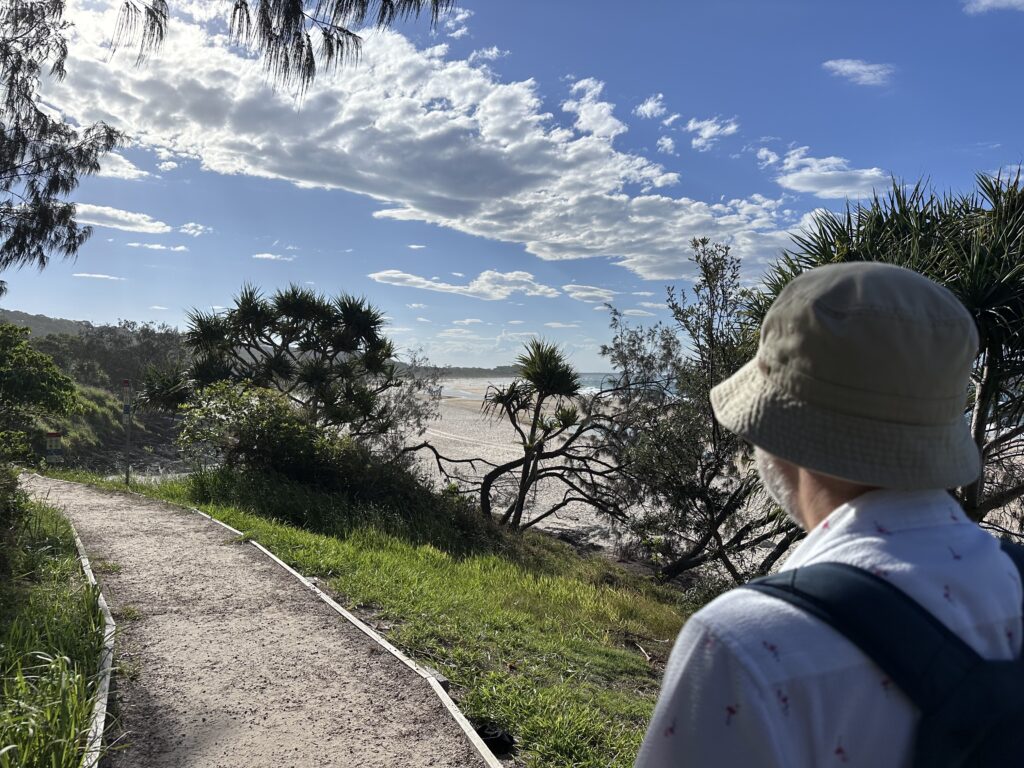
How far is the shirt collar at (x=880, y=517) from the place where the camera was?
873 mm

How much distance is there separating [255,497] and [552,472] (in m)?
5.65

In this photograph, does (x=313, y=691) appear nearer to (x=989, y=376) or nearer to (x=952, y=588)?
(x=952, y=588)

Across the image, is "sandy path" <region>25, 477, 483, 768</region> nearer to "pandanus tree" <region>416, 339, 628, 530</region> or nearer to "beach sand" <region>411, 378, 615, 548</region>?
"pandanus tree" <region>416, 339, 628, 530</region>

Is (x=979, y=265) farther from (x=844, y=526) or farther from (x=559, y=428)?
(x=559, y=428)

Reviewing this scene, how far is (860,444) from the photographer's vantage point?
91 centimetres

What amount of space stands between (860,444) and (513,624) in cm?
503

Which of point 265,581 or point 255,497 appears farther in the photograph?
point 255,497

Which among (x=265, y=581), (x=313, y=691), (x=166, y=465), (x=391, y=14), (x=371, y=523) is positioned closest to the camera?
(x=313, y=691)

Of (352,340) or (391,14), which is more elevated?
(391,14)

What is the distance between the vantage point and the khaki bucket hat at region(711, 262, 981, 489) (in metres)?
0.90

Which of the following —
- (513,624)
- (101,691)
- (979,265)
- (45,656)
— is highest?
(979,265)

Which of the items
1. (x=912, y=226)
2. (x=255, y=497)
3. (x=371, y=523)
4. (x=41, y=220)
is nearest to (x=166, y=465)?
(x=41, y=220)

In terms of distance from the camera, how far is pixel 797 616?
2.54 ft

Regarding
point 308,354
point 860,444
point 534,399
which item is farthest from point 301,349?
point 860,444
